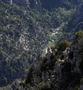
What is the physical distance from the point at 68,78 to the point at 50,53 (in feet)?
40.0

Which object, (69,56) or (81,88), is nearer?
(81,88)

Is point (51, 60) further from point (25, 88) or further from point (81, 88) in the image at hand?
point (81, 88)

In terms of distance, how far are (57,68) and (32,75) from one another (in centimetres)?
764

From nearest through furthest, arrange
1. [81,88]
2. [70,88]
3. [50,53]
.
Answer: [81,88], [70,88], [50,53]

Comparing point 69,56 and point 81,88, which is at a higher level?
point 69,56

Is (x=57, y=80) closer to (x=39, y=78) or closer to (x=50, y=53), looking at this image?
(x=39, y=78)

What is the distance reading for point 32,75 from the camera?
65188 mm

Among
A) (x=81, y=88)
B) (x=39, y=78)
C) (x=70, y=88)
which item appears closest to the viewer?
(x=81, y=88)

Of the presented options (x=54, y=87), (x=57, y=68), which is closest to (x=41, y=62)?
(x=57, y=68)

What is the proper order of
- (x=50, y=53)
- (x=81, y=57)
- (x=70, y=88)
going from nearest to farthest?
(x=70, y=88) < (x=81, y=57) < (x=50, y=53)

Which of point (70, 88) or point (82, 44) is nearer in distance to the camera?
point (70, 88)

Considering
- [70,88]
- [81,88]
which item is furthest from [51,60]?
[81,88]

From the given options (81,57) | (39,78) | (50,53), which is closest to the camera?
(81,57)

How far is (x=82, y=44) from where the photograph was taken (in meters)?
57.7
